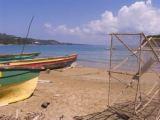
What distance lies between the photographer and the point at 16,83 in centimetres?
1190

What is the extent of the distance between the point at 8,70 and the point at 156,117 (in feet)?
Result: 16.8

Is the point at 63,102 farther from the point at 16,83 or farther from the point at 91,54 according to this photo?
the point at 91,54

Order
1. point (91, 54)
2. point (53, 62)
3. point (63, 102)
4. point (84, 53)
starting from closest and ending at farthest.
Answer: point (63, 102) < point (53, 62) < point (91, 54) < point (84, 53)

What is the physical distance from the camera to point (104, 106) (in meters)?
11.3

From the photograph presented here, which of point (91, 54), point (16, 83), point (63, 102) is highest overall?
point (16, 83)

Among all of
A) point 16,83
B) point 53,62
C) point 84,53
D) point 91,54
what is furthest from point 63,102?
point 84,53

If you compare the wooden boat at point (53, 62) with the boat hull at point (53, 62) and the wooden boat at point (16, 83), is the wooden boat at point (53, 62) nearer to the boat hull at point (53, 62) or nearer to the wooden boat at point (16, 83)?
the boat hull at point (53, 62)

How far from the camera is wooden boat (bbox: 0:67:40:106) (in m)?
11.4

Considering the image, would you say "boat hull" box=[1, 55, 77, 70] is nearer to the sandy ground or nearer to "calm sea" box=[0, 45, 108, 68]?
"calm sea" box=[0, 45, 108, 68]

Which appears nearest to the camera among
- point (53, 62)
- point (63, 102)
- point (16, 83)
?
point (63, 102)

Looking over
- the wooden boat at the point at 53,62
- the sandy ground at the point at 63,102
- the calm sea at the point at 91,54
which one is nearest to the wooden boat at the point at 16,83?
the sandy ground at the point at 63,102

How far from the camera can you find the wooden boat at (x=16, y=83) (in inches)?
449

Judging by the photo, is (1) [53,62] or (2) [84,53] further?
(2) [84,53]

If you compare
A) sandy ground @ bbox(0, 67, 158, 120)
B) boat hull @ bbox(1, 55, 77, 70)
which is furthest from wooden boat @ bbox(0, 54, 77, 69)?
sandy ground @ bbox(0, 67, 158, 120)
